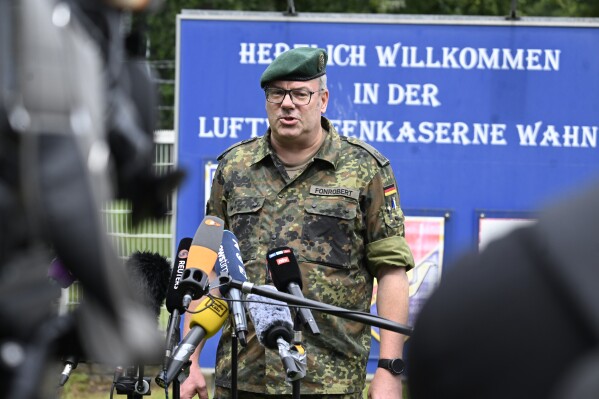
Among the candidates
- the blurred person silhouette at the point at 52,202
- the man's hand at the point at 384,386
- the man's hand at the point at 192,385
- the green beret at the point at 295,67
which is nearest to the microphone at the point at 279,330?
the man's hand at the point at 384,386

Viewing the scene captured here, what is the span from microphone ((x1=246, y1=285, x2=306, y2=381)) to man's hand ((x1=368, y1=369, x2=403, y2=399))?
0.93m

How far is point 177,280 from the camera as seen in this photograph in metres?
3.78

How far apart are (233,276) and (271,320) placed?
0.70ft

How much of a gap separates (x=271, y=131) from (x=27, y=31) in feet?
10.7

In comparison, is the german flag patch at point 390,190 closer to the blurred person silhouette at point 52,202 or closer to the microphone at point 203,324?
the microphone at point 203,324

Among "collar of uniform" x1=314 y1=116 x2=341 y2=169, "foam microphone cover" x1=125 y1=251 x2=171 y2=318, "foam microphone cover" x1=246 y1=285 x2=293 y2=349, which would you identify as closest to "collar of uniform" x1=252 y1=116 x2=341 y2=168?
"collar of uniform" x1=314 y1=116 x2=341 y2=169

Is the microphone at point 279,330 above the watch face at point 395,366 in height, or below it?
above

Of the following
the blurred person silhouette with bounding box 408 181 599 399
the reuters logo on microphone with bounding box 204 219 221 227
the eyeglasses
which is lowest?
the reuters logo on microphone with bounding box 204 219 221 227

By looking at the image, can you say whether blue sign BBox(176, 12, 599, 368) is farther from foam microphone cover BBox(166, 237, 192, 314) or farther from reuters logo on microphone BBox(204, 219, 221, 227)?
reuters logo on microphone BBox(204, 219, 221, 227)

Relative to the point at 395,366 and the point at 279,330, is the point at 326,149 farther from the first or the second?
the point at 279,330

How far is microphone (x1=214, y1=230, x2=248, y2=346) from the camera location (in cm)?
367

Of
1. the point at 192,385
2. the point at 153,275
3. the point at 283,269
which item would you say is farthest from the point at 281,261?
the point at 192,385

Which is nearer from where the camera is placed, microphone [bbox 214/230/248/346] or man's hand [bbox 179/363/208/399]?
microphone [bbox 214/230/248/346]

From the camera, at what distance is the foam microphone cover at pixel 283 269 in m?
3.77
